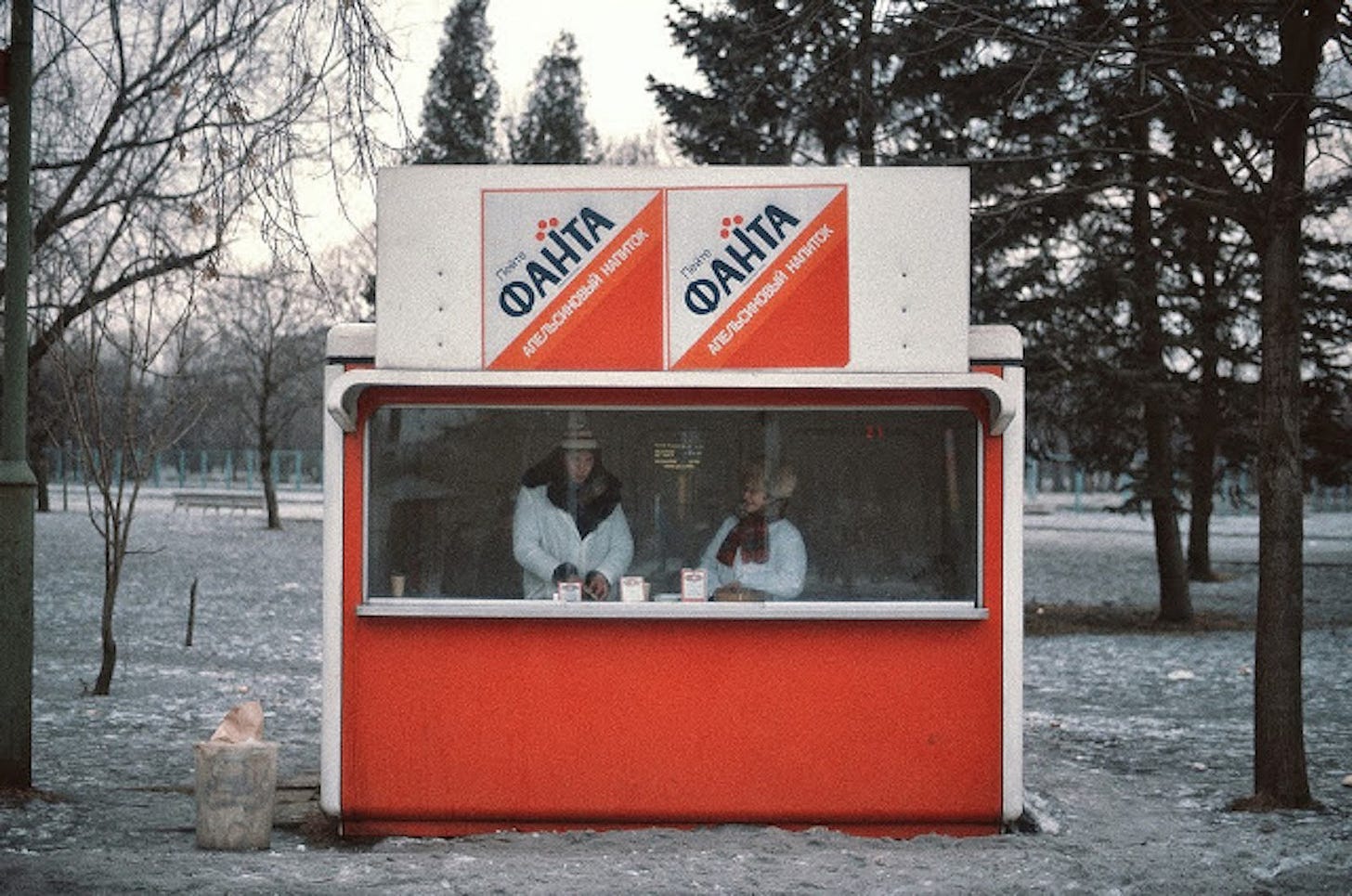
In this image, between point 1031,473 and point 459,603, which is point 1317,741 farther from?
point 1031,473

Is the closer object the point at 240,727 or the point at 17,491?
the point at 240,727

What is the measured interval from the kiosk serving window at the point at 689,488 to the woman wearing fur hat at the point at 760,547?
1.1 inches

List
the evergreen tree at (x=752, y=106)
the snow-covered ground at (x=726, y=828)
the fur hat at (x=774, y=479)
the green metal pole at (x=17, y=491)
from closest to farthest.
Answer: the snow-covered ground at (x=726, y=828)
the fur hat at (x=774, y=479)
the green metal pole at (x=17, y=491)
the evergreen tree at (x=752, y=106)

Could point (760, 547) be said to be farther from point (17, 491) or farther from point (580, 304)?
point (17, 491)

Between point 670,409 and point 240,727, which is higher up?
point 670,409

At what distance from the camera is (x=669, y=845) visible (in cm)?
669

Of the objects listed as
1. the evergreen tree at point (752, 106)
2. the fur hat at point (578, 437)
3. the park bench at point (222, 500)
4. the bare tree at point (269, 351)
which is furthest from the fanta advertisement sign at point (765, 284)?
the park bench at point (222, 500)

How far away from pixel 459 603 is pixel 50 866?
80.7 inches

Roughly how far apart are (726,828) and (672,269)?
2.56 meters

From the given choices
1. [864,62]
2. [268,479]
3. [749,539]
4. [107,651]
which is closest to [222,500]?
[268,479]

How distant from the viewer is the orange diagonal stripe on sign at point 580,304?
6.99 metres

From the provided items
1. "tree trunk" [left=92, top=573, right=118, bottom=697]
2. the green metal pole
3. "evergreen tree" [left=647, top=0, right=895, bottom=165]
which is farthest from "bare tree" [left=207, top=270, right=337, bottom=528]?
the green metal pole

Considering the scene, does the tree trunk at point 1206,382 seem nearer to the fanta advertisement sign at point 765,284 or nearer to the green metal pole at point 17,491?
the fanta advertisement sign at point 765,284

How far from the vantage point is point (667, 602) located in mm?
7152
